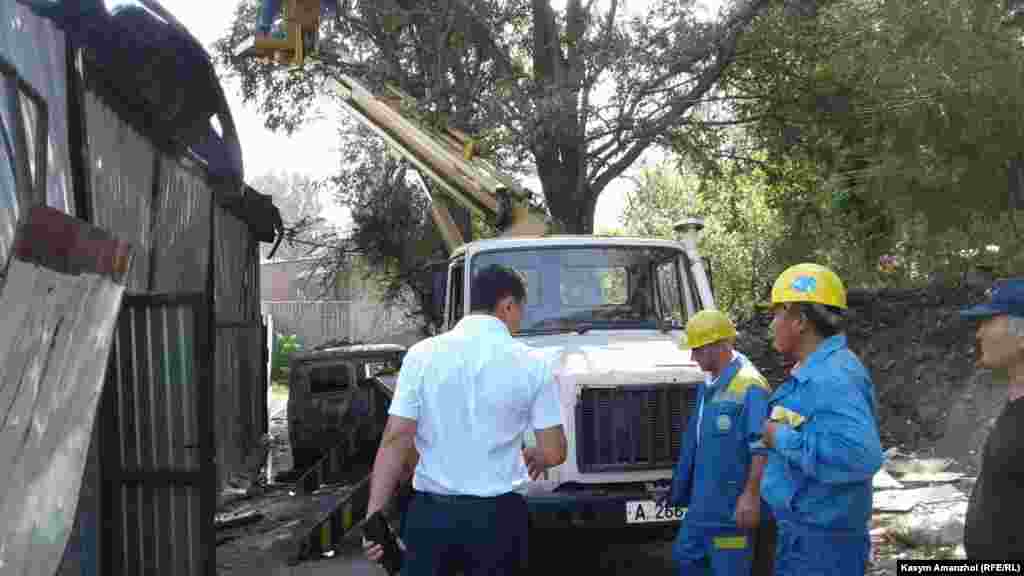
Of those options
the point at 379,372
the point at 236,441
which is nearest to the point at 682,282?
the point at 379,372

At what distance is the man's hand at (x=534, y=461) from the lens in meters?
3.98

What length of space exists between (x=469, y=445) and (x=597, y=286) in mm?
4335

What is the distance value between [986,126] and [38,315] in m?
9.53

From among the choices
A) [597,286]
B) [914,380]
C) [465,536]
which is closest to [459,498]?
[465,536]

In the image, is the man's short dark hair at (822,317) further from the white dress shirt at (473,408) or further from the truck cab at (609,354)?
the truck cab at (609,354)

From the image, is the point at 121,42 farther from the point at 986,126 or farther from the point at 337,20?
the point at 337,20

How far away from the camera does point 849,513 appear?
146 inches

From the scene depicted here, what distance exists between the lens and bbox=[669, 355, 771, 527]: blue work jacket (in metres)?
4.87

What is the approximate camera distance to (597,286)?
317 inches

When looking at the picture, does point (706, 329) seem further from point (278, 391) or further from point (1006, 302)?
point (278, 391)

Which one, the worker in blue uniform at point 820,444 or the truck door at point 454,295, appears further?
the truck door at point 454,295

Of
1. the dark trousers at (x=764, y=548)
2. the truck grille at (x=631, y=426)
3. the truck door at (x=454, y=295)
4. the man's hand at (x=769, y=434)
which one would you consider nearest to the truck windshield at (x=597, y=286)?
the truck door at (x=454, y=295)

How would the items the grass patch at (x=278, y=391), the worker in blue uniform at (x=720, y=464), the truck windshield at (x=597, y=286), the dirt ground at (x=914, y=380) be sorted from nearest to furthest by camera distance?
1. the worker in blue uniform at (x=720, y=464)
2. the truck windshield at (x=597, y=286)
3. the dirt ground at (x=914, y=380)
4. the grass patch at (x=278, y=391)

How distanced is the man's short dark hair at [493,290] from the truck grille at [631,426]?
2.86 meters
